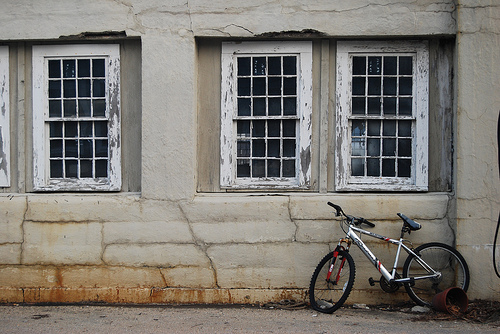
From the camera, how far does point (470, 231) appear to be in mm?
6637

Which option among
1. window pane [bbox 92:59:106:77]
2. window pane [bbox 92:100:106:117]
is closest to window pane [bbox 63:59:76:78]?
window pane [bbox 92:59:106:77]

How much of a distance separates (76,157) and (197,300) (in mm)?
2523

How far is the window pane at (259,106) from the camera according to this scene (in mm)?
7117

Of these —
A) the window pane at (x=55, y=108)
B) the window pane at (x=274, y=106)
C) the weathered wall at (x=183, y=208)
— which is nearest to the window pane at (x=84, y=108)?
the window pane at (x=55, y=108)

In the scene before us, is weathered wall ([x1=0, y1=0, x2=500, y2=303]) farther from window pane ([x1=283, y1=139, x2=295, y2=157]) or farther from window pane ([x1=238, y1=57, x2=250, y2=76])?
window pane ([x1=283, y1=139, x2=295, y2=157])

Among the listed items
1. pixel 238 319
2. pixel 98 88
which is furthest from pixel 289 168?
pixel 98 88

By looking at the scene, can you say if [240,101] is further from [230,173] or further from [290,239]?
[290,239]

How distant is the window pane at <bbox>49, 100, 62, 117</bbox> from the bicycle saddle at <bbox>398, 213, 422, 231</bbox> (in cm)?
468

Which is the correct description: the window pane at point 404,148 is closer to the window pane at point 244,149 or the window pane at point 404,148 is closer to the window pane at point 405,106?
the window pane at point 405,106

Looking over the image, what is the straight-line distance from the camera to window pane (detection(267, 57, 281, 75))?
23.2 feet

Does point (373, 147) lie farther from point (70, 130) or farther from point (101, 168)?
point (70, 130)

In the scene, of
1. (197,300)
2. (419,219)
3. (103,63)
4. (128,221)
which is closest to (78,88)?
(103,63)

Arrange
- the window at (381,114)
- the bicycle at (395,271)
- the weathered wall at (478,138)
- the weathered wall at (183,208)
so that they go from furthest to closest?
the window at (381,114) < the weathered wall at (183,208) < the weathered wall at (478,138) < the bicycle at (395,271)

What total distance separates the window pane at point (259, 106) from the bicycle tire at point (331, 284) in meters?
2.07
